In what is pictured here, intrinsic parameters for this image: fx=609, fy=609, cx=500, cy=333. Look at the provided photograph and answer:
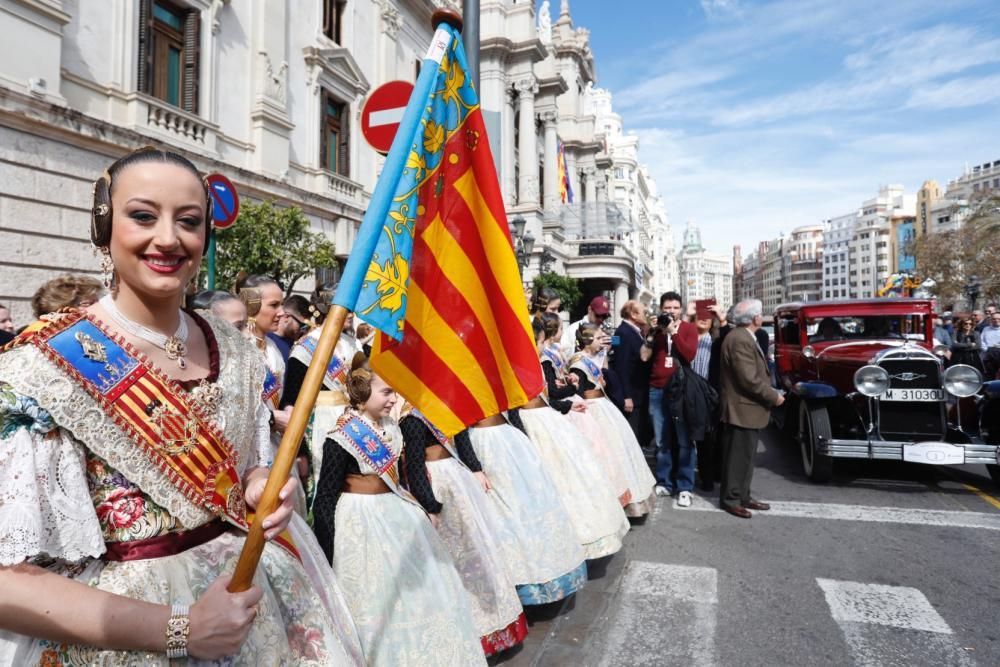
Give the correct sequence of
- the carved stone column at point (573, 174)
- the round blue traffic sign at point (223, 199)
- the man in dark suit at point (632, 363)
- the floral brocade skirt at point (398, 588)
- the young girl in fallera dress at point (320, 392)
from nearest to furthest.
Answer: the floral brocade skirt at point (398, 588), the young girl in fallera dress at point (320, 392), the round blue traffic sign at point (223, 199), the man in dark suit at point (632, 363), the carved stone column at point (573, 174)

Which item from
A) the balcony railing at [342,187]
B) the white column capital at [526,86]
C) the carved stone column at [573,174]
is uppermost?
the white column capital at [526,86]

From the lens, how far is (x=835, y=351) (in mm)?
7652

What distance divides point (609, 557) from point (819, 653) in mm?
1696

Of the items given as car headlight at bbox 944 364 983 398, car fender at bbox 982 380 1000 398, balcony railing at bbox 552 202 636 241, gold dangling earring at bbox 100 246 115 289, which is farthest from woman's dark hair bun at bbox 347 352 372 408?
balcony railing at bbox 552 202 636 241

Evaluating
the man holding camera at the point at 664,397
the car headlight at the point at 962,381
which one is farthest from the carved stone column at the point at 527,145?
the car headlight at the point at 962,381

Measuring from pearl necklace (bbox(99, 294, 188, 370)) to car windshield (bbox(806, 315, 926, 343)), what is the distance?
866cm

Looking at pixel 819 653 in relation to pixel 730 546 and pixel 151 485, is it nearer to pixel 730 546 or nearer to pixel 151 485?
→ pixel 730 546

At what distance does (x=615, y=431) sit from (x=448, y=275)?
3.79 m

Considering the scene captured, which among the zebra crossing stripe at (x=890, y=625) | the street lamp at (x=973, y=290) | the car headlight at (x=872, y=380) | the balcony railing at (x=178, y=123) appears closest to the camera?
the zebra crossing stripe at (x=890, y=625)

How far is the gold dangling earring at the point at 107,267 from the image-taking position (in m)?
1.36

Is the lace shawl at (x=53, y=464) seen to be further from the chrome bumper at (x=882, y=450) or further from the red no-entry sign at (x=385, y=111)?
the chrome bumper at (x=882, y=450)

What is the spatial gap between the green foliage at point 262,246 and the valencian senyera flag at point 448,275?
Result: 8.74 meters

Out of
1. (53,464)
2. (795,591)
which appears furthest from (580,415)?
(53,464)

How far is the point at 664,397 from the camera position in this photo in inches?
252
